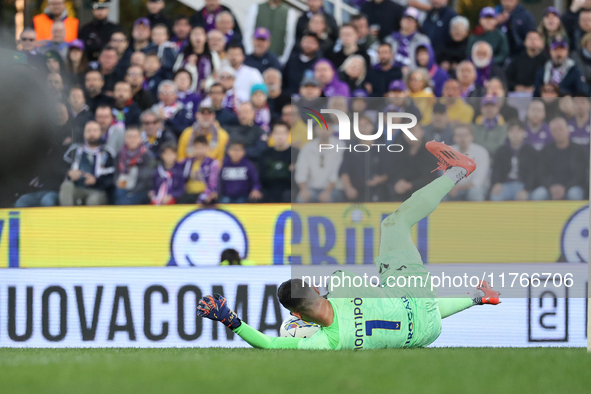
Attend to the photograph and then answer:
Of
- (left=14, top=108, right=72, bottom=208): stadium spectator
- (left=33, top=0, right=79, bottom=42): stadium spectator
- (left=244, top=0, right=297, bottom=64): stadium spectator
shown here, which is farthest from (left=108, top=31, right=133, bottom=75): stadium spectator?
(left=244, top=0, right=297, bottom=64): stadium spectator

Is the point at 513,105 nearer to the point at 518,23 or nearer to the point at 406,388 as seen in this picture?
the point at 518,23

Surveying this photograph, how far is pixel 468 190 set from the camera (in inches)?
263

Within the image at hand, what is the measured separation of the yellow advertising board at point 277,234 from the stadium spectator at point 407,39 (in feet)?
9.29

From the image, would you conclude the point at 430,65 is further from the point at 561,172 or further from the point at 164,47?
the point at 164,47

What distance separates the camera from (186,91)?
897cm

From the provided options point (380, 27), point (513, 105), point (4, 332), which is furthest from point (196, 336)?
point (380, 27)

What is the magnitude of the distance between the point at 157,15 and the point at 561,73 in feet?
17.3

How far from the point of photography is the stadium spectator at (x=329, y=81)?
8484 mm

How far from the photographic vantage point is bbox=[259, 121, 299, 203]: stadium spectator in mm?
7746

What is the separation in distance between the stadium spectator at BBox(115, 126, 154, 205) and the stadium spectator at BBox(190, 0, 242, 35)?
1.98 m

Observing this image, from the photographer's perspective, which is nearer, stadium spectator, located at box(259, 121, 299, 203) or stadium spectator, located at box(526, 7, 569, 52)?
stadium spectator, located at box(259, 121, 299, 203)

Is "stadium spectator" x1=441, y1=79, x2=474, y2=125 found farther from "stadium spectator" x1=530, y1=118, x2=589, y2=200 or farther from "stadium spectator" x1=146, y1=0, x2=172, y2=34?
"stadium spectator" x1=146, y1=0, x2=172, y2=34

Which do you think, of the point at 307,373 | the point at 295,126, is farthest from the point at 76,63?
the point at 307,373

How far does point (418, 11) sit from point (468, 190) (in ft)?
11.3
